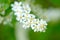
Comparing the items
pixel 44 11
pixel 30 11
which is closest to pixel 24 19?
pixel 30 11

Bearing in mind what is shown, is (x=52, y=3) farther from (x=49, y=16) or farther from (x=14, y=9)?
(x=14, y=9)

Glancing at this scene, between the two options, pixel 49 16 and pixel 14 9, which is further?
pixel 49 16

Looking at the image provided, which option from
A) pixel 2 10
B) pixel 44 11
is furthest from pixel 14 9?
pixel 44 11

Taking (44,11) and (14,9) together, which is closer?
(14,9)

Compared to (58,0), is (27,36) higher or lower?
lower

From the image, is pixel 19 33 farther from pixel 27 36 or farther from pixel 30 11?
pixel 30 11

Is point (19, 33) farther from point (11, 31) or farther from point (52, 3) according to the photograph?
point (52, 3)

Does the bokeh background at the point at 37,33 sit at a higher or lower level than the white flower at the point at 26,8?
lower

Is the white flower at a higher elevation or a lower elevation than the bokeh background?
higher
